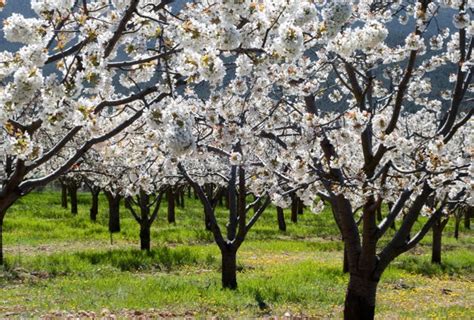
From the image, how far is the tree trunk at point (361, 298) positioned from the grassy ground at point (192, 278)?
8.17ft

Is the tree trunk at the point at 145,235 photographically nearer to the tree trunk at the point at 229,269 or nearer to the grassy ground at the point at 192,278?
the grassy ground at the point at 192,278

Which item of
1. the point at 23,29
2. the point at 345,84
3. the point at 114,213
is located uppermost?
the point at 345,84

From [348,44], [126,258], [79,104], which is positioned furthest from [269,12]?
[126,258]

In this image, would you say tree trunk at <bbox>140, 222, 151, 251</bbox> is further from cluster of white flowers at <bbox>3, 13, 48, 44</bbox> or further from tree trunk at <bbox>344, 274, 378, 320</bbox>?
cluster of white flowers at <bbox>3, 13, 48, 44</bbox>

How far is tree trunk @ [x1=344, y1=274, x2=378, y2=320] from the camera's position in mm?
8516

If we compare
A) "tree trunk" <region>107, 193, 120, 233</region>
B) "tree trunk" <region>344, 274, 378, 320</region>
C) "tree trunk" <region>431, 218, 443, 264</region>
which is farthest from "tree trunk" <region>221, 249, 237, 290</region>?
"tree trunk" <region>107, 193, 120, 233</region>

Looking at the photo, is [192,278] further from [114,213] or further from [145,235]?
[114,213]

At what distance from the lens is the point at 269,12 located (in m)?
4.77

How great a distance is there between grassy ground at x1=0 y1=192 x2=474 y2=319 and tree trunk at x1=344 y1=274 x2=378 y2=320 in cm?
249

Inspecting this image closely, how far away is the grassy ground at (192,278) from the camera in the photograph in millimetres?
11297

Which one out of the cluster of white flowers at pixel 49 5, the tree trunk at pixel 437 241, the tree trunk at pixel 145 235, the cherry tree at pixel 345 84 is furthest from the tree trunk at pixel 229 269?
the tree trunk at pixel 437 241

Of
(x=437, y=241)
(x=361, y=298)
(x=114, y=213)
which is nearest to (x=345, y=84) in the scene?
(x=361, y=298)

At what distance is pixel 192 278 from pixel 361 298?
7179 millimetres

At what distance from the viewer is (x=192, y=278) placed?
1493cm
